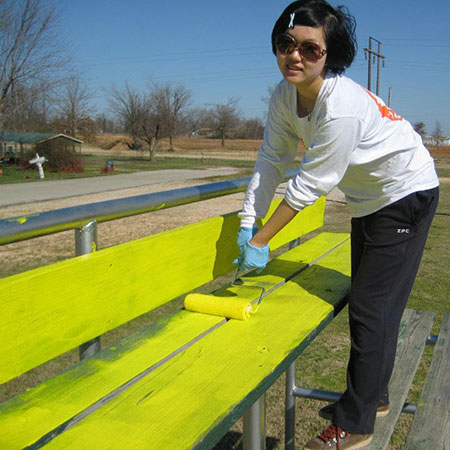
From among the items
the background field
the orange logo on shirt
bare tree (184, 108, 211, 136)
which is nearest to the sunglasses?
the orange logo on shirt

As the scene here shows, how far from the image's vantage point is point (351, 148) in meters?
1.78

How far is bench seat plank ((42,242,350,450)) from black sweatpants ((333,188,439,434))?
0.17m

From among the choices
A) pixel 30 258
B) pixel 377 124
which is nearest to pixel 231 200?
pixel 30 258

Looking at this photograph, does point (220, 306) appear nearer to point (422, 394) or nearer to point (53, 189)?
point (422, 394)

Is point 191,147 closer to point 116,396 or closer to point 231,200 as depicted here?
point 231,200

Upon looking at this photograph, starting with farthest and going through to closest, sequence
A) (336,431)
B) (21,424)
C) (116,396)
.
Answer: (336,431) < (116,396) < (21,424)

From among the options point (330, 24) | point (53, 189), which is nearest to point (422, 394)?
point (330, 24)

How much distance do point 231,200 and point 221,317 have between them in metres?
11.1

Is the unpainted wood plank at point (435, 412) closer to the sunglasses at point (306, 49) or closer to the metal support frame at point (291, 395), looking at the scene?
the metal support frame at point (291, 395)

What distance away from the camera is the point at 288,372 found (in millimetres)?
2711

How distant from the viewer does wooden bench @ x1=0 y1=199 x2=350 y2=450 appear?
1233 mm

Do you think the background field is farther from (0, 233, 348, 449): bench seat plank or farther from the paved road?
the paved road

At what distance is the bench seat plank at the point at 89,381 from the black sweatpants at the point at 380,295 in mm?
487

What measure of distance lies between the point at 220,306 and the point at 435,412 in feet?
2.72
